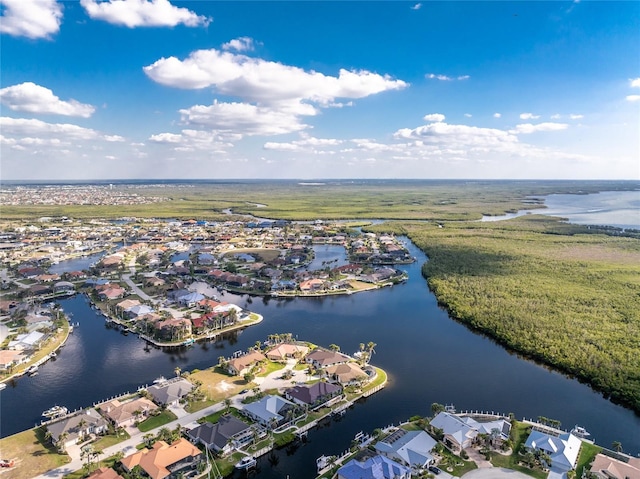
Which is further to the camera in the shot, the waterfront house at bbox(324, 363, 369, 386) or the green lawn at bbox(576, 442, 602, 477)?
the waterfront house at bbox(324, 363, 369, 386)

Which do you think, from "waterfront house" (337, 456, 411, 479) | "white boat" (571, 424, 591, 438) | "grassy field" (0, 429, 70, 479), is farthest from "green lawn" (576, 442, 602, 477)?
"grassy field" (0, 429, 70, 479)

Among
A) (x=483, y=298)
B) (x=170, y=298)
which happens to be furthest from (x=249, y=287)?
(x=483, y=298)

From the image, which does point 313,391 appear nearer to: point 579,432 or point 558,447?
point 558,447

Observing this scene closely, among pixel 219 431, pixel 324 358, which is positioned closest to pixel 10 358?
pixel 219 431

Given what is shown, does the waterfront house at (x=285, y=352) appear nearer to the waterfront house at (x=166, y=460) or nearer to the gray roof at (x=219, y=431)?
the gray roof at (x=219, y=431)

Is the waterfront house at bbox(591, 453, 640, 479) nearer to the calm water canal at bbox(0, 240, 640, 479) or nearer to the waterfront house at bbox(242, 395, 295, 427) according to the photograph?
the calm water canal at bbox(0, 240, 640, 479)

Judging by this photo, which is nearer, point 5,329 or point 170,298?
point 5,329

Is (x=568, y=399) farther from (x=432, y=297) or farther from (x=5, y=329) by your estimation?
(x=5, y=329)
